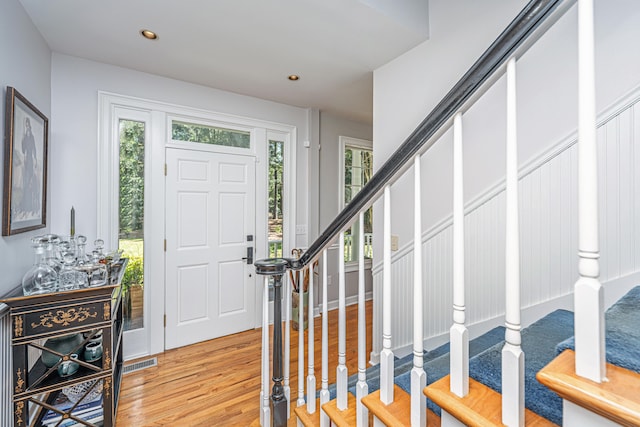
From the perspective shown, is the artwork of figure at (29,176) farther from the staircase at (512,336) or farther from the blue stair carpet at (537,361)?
the blue stair carpet at (537,361)

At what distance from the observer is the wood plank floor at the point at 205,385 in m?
1.87

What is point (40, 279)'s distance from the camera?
154 cm

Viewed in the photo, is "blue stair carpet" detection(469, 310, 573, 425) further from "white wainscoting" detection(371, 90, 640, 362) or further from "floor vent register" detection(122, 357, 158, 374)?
"floor vent register" detection(122, 357, 158, 374)

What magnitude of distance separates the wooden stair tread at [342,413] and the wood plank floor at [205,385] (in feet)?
2.80

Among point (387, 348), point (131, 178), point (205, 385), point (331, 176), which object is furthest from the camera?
point (331, 176)

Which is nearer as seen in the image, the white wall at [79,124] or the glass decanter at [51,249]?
the glass decanter at [51,249]

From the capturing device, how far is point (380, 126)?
2.53m

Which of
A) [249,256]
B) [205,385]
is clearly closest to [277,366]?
[205,385]

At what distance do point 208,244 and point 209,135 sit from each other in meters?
1.13

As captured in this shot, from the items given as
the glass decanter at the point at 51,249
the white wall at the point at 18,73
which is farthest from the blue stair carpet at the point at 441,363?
the white wall at the point at 18,73

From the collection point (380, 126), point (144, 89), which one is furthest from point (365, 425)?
point (144, 89)

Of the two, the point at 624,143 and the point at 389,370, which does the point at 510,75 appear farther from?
the point at 624,143

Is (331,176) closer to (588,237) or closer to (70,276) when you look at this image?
(70,276)

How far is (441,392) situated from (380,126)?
218 centimetres
